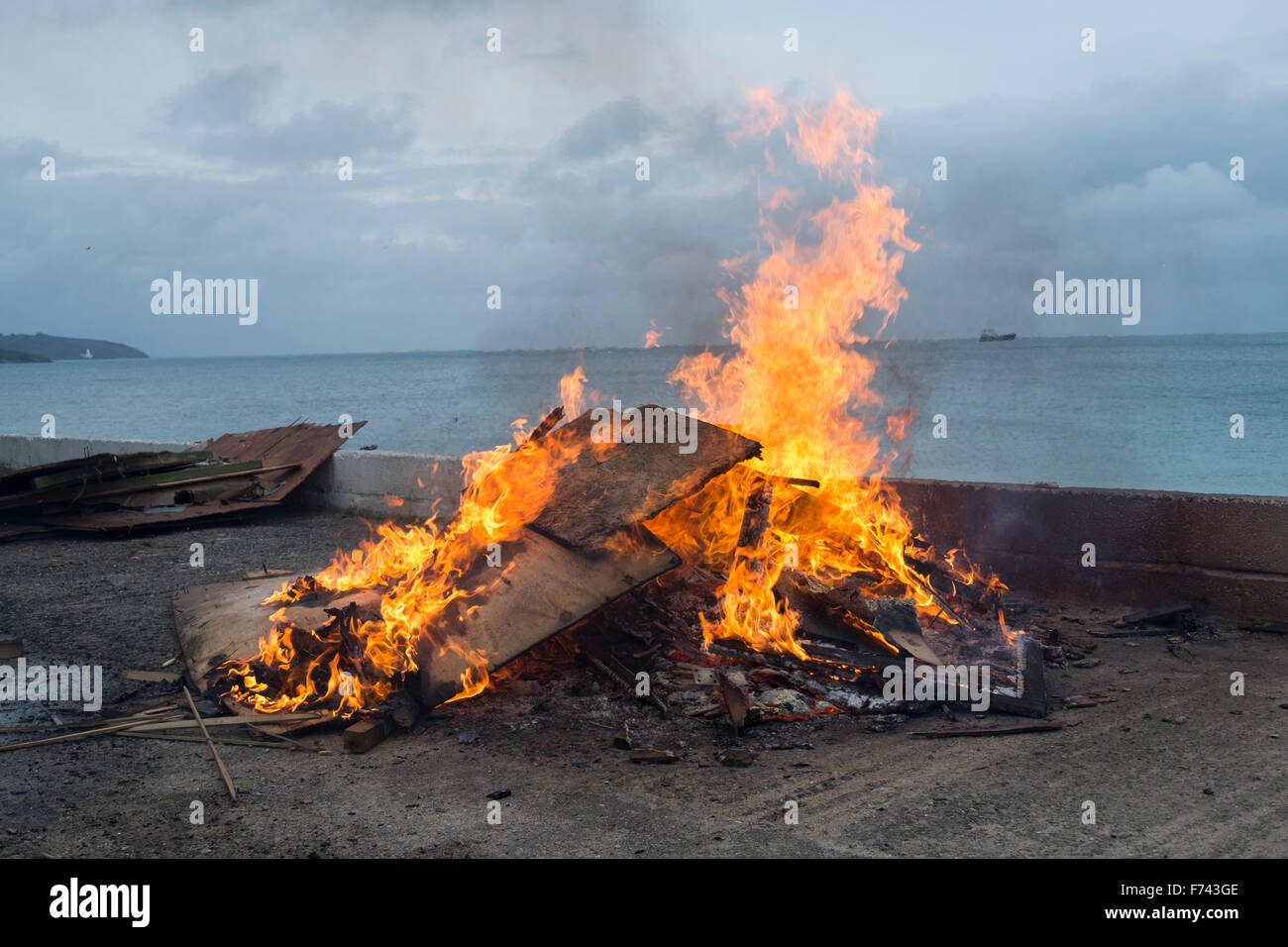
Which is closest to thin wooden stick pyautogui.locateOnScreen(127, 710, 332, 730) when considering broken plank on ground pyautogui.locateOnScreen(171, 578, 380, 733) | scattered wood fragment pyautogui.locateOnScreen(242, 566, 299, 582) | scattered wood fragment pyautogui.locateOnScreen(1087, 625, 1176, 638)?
broken plank on ground pyautogui.locateOnScreen(171, 578, 380, 733)

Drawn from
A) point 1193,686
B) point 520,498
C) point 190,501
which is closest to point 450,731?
point 520,498

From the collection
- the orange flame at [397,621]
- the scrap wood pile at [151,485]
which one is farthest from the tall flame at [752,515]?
the scrap wood pile at [151,485]

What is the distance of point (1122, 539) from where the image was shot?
24.8ft

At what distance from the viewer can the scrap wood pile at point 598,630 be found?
585cm

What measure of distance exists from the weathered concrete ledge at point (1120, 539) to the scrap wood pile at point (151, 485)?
878 centimetres

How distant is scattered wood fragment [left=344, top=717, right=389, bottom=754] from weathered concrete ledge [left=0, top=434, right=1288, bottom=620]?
206 inches

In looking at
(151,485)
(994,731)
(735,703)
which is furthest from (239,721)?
(151,485)

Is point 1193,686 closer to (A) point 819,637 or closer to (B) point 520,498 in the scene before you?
(A) point 819,637

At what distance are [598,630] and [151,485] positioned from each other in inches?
339

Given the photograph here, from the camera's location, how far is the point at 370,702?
19.1 feet

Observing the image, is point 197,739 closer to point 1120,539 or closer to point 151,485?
point 1120,539

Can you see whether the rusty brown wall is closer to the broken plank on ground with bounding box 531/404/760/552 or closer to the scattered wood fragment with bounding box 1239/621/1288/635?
the scattered wood fragment with bounding box 1239/621/1288/635

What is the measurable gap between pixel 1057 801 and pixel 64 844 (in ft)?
14.8

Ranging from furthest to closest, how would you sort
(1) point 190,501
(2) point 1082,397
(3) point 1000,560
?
(2) point 1082,397 < (1) point 190,501 < (3) point 1000,560
